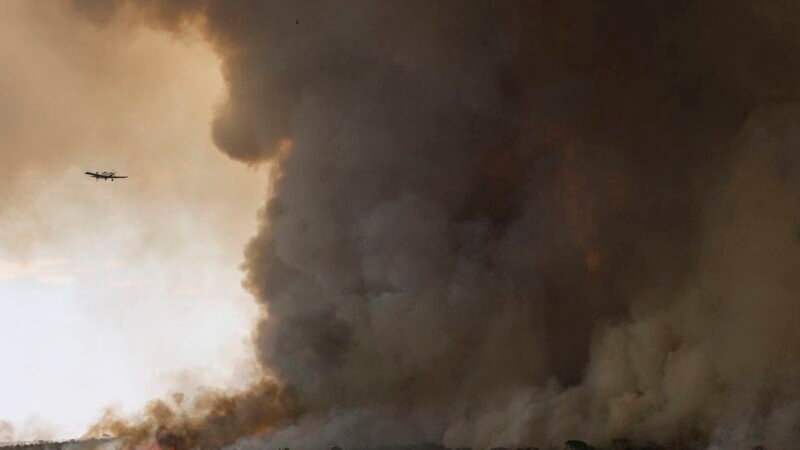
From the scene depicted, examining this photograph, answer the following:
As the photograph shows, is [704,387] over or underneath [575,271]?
underneath

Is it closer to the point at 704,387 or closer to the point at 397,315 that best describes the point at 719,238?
the point at 704,387

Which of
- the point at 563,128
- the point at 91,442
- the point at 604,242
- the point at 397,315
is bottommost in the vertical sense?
the point at 91,442

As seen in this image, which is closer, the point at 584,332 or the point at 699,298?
the point at 699,298

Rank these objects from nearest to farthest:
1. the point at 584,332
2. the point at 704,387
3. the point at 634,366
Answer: the point at 704,387 < the point at 634,366 < the point at 584,332

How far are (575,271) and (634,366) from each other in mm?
8081

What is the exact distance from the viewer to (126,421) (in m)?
90.9

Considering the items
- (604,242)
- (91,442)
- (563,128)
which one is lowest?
(91,442)

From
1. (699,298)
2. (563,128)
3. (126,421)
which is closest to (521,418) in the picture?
(699,298)

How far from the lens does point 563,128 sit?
92.0 meters

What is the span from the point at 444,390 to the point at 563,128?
1888cm

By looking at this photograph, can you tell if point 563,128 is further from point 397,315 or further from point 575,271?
point 397,315

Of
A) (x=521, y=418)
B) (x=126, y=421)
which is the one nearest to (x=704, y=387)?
(x=521, y=418)

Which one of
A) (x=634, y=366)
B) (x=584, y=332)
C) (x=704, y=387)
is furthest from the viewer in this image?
(x=584, y=332)

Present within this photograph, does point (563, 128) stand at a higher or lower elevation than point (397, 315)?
higher
